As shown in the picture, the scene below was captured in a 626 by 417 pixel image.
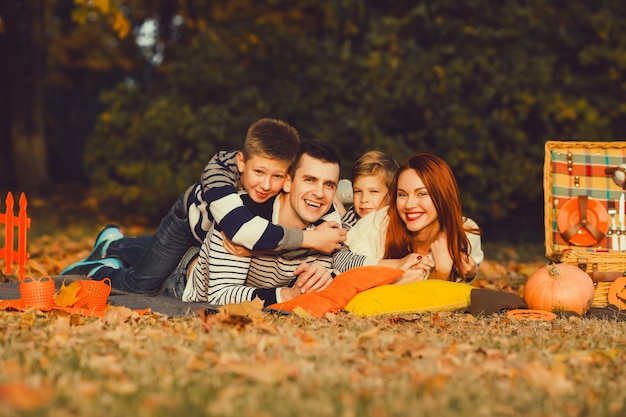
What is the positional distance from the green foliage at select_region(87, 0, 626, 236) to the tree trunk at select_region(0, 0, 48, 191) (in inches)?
197

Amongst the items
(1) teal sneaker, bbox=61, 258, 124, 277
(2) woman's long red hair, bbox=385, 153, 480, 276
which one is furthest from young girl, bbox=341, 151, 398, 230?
(1) teal sneaker, bbox=61, 258, 124, 277

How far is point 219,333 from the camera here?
148 inches

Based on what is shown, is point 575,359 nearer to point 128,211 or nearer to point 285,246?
point 285,246

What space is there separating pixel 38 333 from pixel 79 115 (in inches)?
859

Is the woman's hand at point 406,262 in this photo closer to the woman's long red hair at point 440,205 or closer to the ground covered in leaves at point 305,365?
the woman's long red hair at point 440,205

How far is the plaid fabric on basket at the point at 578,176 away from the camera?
5.61 metres

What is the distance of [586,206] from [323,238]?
2041 millimetres

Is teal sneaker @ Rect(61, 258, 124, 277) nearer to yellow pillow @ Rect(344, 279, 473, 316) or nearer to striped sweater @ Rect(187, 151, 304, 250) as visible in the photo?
striped sweater @ Rect(187, 151, 304, 250)

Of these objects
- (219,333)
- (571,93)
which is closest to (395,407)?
(219,333)

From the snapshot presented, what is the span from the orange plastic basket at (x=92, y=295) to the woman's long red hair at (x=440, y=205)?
2.00 metres

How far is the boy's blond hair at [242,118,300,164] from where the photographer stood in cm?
493

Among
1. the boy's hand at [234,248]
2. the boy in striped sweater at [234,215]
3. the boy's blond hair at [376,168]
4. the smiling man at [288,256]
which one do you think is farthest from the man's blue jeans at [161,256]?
the boy's blond hair at [376,168]

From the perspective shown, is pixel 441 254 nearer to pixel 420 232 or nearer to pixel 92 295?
pixel 420 232

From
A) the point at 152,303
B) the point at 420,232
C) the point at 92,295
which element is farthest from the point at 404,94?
the point at 92,295
